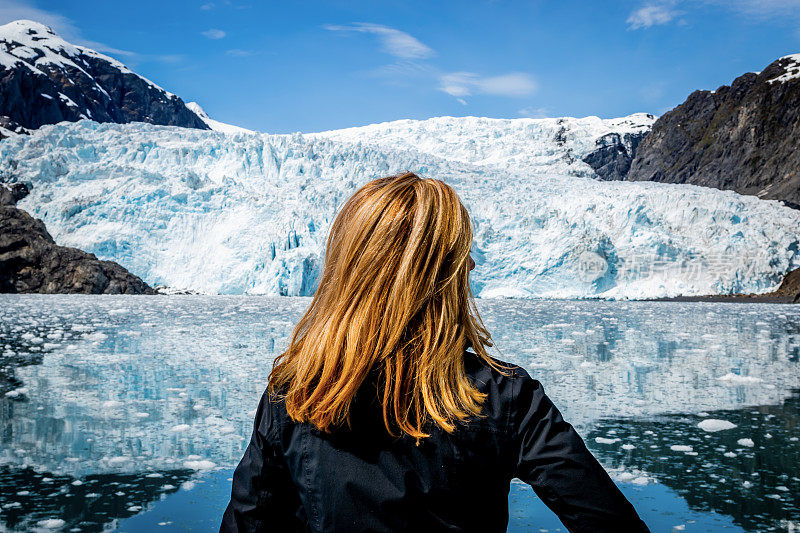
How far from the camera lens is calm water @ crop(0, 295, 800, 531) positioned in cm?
244

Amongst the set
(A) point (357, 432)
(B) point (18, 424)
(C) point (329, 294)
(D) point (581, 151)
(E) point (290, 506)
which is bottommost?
(B) point (18, 424)

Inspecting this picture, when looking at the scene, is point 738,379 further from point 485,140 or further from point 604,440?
point 485,140

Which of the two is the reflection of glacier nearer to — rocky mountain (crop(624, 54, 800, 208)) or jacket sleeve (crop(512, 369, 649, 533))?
jacket sleeve (crop(512, 369, 649, 533))

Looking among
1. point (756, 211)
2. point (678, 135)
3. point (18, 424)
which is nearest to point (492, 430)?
point (18, 424)

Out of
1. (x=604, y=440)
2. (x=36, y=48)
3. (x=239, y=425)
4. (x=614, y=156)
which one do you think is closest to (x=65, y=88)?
(x=36, y=48)

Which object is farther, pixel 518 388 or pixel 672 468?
pixel 672 468

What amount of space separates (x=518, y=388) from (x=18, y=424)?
3.81 metres

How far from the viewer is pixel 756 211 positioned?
21.1 meters

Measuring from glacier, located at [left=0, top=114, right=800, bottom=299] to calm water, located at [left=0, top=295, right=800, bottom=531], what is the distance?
39.8ft

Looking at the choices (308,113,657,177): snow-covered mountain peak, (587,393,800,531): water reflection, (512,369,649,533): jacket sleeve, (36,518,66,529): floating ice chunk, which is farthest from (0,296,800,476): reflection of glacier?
(308,113,657,177): snow-covered mountain peak

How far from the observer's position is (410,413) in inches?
29.6

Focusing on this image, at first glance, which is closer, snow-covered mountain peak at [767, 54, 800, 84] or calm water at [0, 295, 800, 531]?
calm water at [0, 295, 800, 531]

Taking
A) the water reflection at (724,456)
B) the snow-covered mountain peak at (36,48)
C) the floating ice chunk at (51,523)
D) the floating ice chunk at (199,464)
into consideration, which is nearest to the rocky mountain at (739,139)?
the water reflection at (724,456)

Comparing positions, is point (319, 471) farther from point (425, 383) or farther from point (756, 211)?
point (756, 211)
